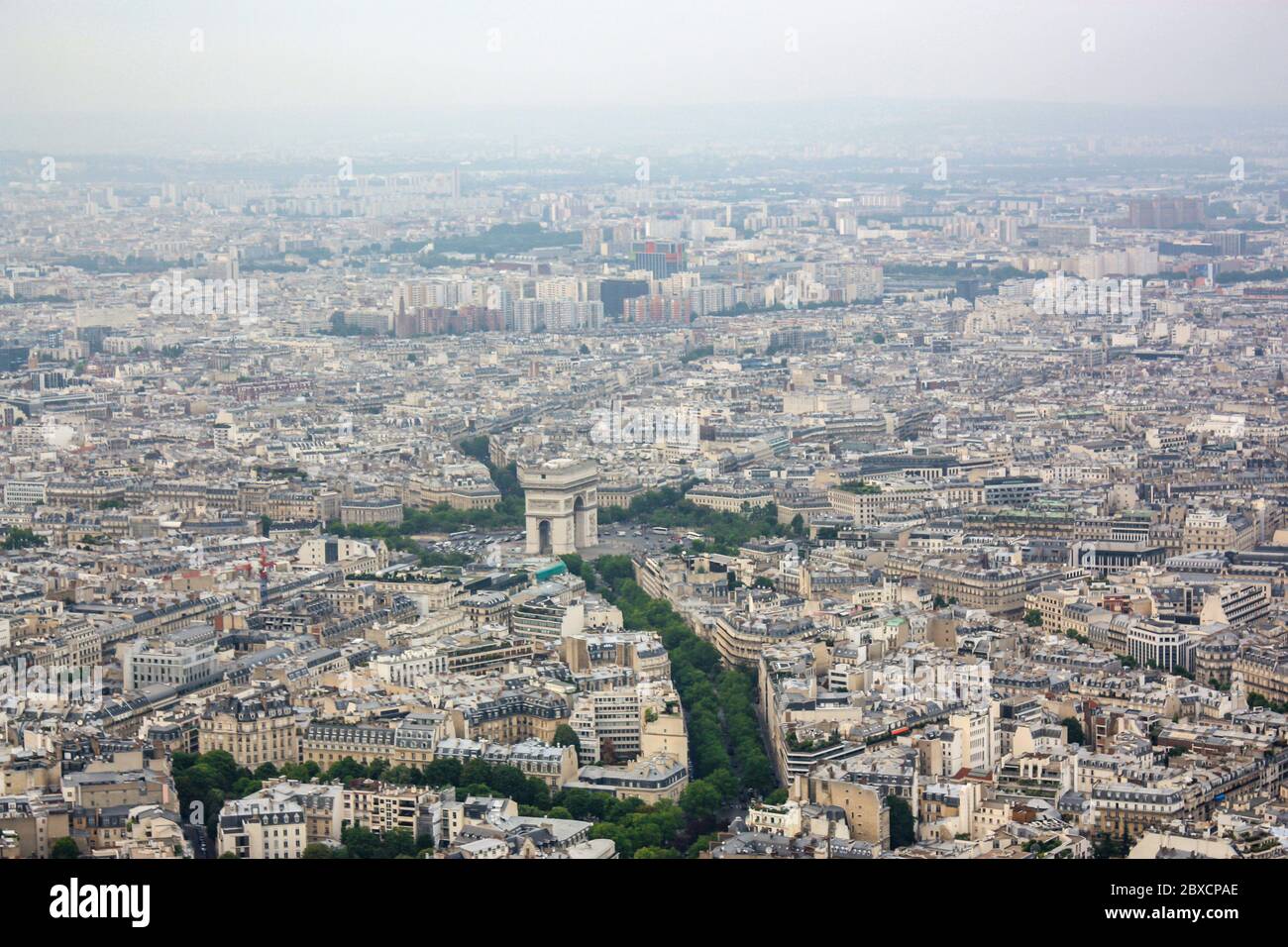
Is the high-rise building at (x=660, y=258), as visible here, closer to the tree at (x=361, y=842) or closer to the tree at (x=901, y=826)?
the tree at (x=901, y=826)

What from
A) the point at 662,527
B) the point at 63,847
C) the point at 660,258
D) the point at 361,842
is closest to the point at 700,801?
the point at 361,842

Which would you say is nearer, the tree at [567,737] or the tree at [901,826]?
the tree at [901,826]

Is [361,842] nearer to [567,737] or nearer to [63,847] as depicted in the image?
[63,847]

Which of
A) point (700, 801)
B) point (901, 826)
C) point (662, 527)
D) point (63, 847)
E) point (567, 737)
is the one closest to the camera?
point (63, 847)

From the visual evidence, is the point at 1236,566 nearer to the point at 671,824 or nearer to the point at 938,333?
the point at 671,824

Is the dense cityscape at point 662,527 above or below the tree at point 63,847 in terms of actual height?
below

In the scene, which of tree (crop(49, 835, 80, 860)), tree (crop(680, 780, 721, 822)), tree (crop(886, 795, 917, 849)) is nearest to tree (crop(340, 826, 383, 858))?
tree (crop(49, 835, 80, 860))

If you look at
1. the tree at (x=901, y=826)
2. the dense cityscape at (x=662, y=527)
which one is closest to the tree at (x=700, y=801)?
the dense cityscape at (x=662, y=527)
